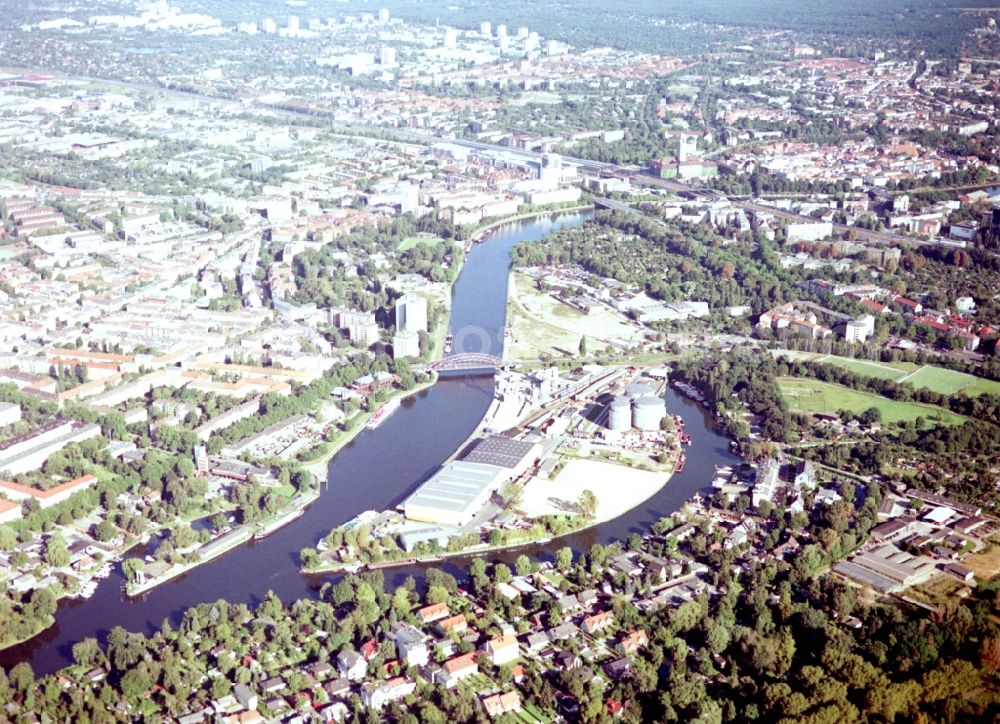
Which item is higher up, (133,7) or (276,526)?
(133,7)

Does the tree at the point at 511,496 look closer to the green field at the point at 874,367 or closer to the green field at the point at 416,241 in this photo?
the green field at the point at 874,367

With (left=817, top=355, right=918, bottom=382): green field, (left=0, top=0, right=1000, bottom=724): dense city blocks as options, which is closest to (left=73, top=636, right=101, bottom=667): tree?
(left=0, top=0, right=1000, bottom=724): dense city blocks

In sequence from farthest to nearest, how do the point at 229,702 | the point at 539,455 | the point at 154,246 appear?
the point at 154,246
the point at 539,455
the point at 229,702

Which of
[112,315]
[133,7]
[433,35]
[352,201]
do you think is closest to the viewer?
[112,315]

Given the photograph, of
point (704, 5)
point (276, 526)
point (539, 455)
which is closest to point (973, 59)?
point (704, 5)

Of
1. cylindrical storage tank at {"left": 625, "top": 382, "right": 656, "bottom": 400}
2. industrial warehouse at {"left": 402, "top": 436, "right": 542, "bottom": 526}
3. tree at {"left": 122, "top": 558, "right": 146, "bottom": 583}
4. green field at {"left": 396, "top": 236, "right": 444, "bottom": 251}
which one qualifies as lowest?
tree at {"left": 122, "top": 558, "right": 146, "bottom": 583}

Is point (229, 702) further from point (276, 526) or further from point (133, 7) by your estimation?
point (133, 7)

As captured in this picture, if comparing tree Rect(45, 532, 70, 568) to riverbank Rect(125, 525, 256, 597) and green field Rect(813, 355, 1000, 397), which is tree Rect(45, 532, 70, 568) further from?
green field Rect(813, 355, 1000, 397)
